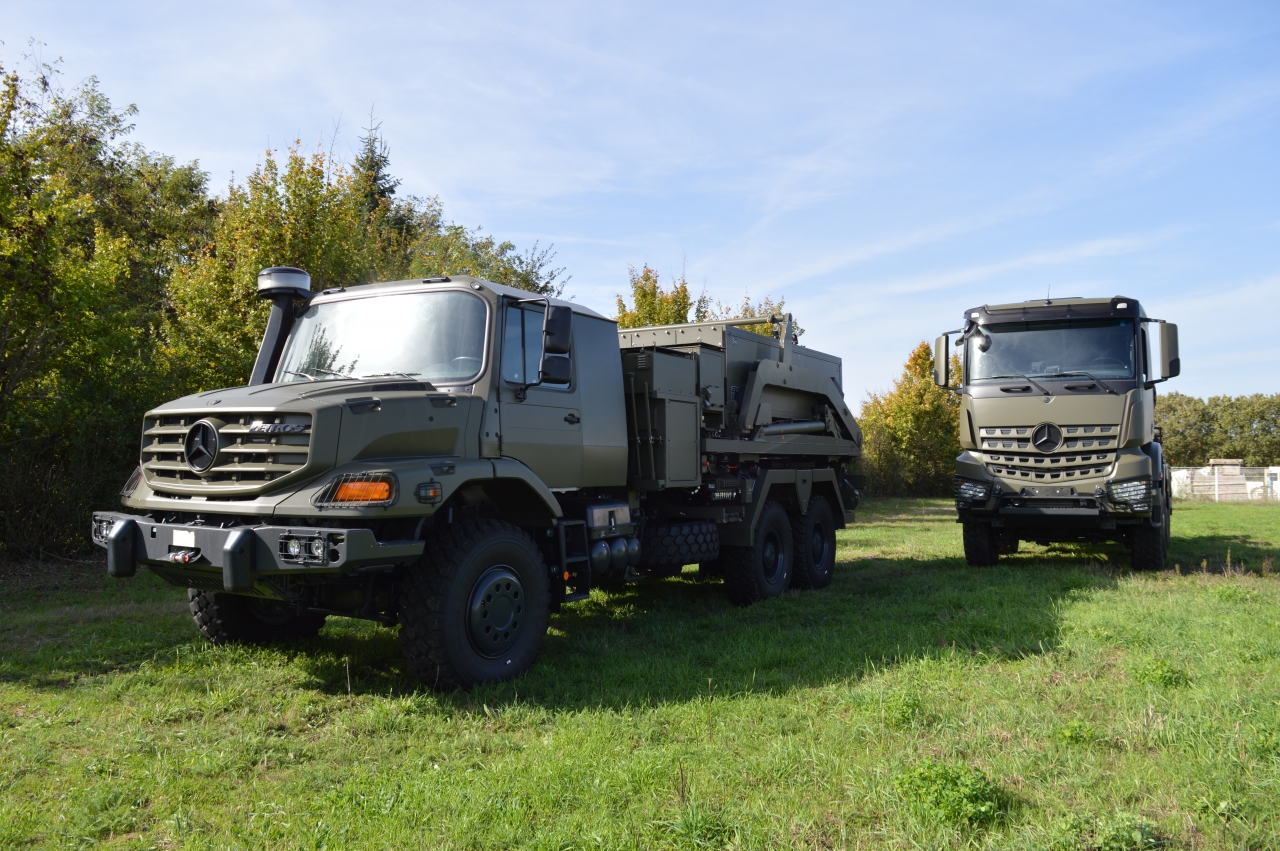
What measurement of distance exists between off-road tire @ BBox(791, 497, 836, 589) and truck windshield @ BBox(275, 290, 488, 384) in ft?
17.0

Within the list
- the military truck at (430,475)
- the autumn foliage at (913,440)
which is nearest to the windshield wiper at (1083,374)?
the military truck at (430,475)

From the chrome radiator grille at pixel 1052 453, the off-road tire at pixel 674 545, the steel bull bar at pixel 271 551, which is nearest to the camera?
the steel bull bar at pixel 271 551

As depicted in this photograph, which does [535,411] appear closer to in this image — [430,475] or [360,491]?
[430,475]

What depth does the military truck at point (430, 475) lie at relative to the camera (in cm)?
525

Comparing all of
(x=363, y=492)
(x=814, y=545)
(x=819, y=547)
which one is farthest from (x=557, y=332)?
(x=819, y=547)

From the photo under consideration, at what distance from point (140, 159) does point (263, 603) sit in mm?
23908

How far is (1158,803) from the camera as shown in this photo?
379cm

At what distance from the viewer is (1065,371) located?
36.3 feet

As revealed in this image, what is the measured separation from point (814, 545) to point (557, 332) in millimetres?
5457

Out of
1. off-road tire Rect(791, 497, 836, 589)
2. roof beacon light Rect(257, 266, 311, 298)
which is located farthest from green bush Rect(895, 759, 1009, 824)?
off-road tire Rect(791, 497, 836, 589)

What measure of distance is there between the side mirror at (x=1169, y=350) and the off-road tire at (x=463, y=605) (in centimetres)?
868

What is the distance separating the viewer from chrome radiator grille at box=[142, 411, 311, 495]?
5281mm

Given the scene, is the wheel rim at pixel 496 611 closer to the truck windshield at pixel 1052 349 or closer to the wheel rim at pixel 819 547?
the wheel rim at pixel 819 547

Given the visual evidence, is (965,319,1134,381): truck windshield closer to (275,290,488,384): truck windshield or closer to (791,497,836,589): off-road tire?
(791,497,836,589): off-road tire
